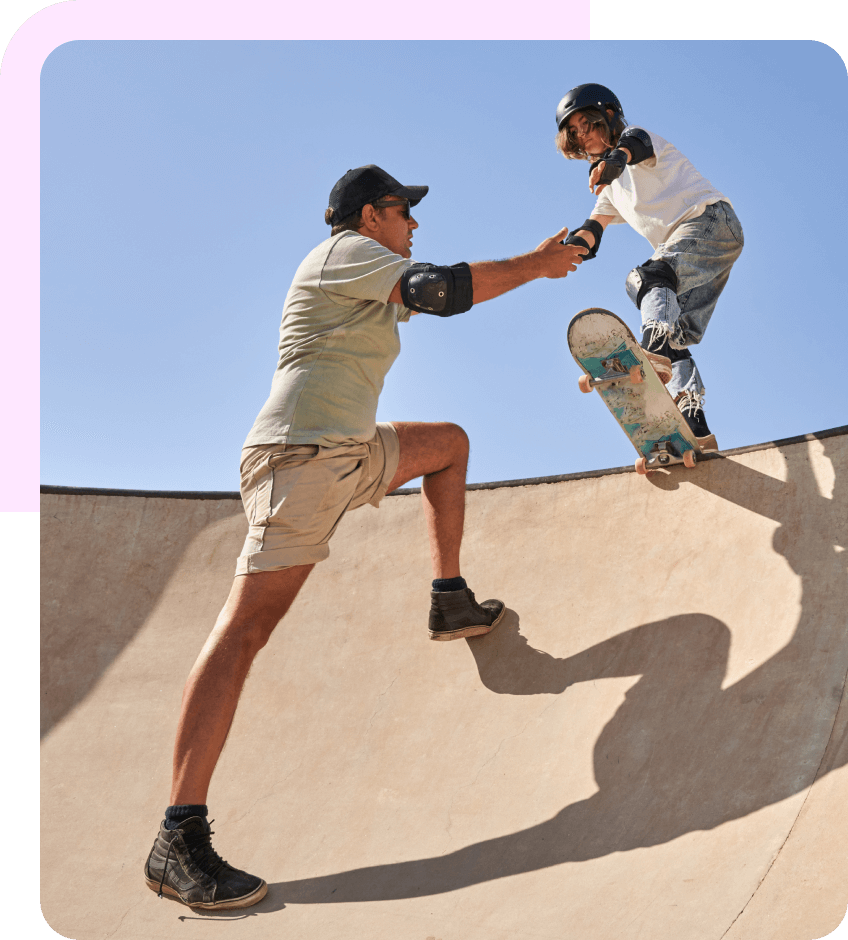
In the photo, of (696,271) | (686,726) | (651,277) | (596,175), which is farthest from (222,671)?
(696,271)

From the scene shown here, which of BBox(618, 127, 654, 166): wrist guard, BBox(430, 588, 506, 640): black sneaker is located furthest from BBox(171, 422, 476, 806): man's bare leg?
BBox(618, 127, 654, 166): wrist guard

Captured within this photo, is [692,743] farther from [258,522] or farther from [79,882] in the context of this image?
[79,882]

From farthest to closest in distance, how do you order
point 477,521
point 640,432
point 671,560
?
point 477,521
point 640,432
point 671,560

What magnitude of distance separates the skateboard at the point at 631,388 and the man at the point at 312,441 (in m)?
0.90

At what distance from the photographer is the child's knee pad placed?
436 cm

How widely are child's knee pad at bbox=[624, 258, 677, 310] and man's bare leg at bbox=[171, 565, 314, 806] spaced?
255cm

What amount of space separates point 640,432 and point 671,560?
0.76m

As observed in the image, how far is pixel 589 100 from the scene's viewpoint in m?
4.46

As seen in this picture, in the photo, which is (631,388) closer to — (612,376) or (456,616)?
(612,376)

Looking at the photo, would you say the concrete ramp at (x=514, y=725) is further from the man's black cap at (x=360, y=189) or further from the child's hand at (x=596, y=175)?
the man's black cap at (x=360, y=189)

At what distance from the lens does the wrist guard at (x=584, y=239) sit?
3727 mm

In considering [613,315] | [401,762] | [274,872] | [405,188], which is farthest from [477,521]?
[274,872]

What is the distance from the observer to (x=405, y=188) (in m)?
3.52

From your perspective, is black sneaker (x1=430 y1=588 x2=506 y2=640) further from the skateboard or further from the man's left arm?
the man's left arm
